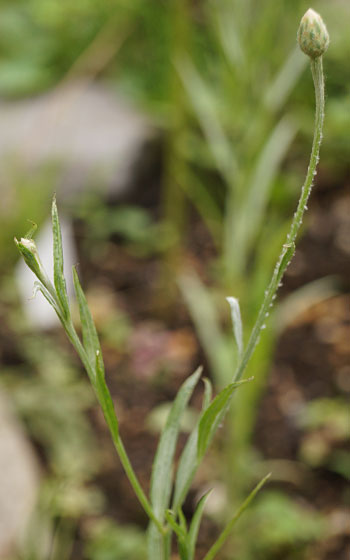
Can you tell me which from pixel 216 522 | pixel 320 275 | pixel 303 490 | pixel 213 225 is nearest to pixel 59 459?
pixel 216 522

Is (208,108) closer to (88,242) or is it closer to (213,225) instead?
(213,225)

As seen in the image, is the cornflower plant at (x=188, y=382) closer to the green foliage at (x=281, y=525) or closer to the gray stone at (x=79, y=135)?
the green foliage at (x=281, y=525)

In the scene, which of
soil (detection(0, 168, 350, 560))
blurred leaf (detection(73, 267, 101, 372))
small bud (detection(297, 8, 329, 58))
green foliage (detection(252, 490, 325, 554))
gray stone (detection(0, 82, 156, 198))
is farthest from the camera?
gray stone (detection(0, 82, 156, 198))

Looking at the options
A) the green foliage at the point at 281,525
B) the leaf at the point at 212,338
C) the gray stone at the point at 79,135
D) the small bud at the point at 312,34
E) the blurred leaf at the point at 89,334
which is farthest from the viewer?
the gray stone at the point at 79,135

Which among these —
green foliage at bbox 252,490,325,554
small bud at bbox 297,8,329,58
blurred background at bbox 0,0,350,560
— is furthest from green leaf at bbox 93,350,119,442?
green foliage at bbox 252,490,325,554

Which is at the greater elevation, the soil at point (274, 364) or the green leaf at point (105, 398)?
the green leaf at point (105, 398)

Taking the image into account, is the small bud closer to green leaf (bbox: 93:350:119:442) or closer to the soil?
green leaf (bbox: 93:350:119:442)

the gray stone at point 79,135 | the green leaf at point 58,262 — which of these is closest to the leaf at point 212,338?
the green leaf at point 58,262

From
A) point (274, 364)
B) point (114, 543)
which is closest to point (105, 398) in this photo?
point (114, 543)

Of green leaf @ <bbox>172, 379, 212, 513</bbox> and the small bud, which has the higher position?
the small bud
